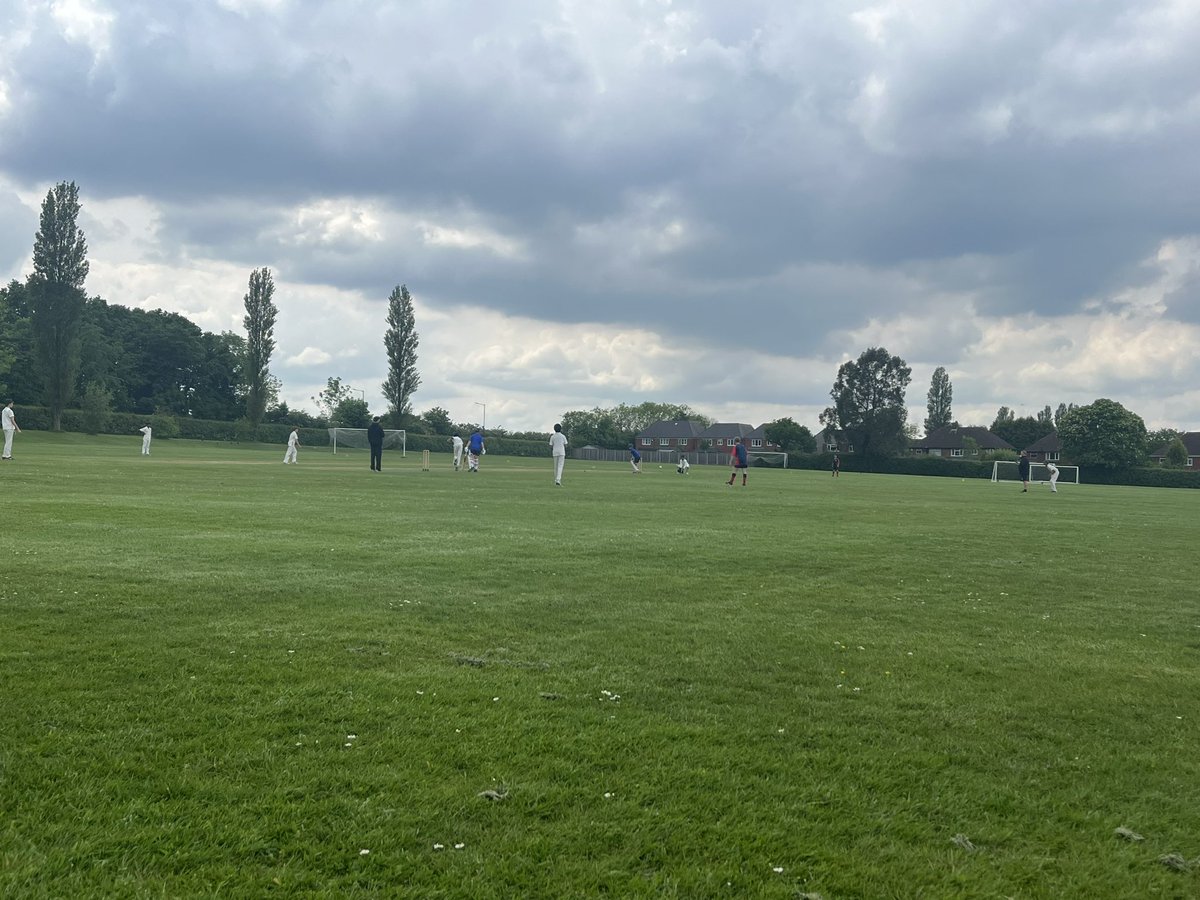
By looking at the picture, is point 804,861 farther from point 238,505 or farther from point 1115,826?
point 238,505

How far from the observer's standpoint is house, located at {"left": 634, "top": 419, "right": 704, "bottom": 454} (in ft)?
563

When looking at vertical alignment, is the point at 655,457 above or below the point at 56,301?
below

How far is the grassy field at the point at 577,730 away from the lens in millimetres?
3568

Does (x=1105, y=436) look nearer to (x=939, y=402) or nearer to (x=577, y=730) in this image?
(x=939, y=402)

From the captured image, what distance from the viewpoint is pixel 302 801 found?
156 inches

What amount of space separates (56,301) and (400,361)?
34.6 m

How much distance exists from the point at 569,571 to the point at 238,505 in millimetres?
10594

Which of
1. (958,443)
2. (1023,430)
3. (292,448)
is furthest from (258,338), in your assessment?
(1023,430)

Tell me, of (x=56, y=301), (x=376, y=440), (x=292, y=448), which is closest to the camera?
(x=376, y=440)

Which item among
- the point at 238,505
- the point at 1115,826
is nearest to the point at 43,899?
the point at 1115,826

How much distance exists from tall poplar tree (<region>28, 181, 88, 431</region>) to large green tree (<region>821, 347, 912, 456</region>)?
88.4 metres

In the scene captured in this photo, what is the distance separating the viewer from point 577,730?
5016 millimetres

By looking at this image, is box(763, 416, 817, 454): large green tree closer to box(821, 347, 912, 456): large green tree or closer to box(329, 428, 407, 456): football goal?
box(821, 347, 912, 456): large green tree

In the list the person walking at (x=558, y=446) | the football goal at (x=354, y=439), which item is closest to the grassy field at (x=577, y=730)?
the person walking at (x=558, y=446)
